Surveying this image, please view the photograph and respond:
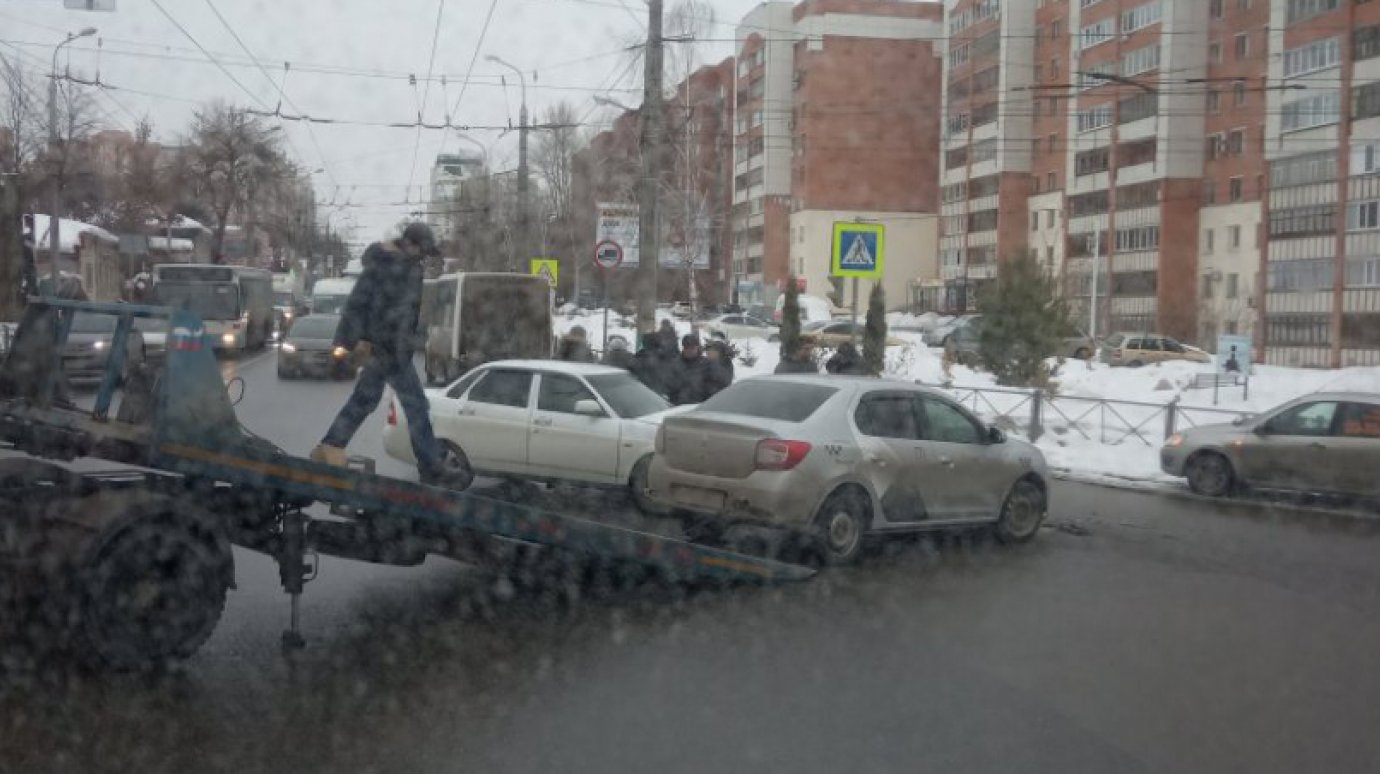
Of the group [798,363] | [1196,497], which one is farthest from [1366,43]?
[798,363]

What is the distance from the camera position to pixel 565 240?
67750mm

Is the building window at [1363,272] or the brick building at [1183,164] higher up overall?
the brick building at [1183,164]

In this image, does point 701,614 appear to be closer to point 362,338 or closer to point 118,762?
point 362,338

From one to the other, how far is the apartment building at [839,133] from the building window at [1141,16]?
13.1 m

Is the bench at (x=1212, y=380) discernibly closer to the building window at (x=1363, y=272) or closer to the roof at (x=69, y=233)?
the building window at (x=1363, y=272)

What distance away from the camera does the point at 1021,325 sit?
2450 cm

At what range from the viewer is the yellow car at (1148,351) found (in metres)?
48.3

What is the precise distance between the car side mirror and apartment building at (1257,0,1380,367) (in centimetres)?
4169

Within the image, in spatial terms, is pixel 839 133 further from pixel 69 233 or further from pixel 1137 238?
pixel 69 233

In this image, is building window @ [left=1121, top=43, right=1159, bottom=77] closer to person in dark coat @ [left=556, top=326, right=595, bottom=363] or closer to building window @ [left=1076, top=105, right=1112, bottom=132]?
building window @ [left=1076, top=105, right=1112, bottom=132]

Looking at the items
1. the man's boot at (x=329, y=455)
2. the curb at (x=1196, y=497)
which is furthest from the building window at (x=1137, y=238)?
the man's boot at (x=329, y=455)

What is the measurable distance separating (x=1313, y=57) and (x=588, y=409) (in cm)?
4597

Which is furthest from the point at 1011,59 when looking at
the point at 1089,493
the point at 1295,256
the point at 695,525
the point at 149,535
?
the point at 149,535

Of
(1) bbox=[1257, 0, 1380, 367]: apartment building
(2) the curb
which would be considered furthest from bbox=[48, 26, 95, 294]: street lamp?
(1) bbox=[1257, 0, 1380, 367]: apartment building
